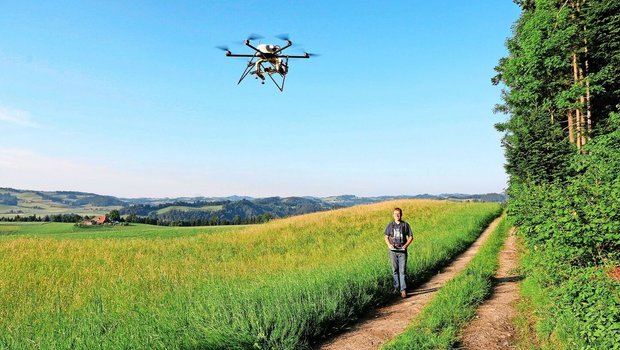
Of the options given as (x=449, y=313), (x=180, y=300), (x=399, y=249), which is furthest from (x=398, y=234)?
(x=180, y=300)

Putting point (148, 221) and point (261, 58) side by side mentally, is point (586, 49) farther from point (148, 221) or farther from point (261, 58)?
point (148, 221)

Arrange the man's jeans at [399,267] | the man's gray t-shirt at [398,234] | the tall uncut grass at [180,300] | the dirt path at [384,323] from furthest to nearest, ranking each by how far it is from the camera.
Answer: the man's gray t-shirt at [398,234] → the man's jeans at [399,267] → the dirt path at [384,323] → the tall uncut grass at [180,300]

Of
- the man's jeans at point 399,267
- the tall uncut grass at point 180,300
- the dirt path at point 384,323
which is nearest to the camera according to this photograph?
the tall uncut grass at point 180,300

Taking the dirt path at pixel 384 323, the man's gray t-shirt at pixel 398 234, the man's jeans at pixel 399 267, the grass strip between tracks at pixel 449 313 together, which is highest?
the man's gray t-shirt at pixel 398 234

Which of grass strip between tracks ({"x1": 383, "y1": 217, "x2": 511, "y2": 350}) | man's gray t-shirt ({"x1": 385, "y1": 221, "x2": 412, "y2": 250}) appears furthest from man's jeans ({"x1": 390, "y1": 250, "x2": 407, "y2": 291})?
grass strip between tracks ({"x1": 383, "y1": 217, "x2": 511, "y2": 350})

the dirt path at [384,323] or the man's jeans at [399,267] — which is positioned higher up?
the man's jeans at [399,267]

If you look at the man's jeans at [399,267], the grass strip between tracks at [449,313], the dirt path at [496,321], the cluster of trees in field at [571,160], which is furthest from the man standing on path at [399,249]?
the cluster of trees in field at [571,160]

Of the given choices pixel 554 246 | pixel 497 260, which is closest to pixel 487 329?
pixel 554 246

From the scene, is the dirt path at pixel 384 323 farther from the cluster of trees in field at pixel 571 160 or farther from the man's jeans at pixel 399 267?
the cluster of trees in field at pixel 571 160

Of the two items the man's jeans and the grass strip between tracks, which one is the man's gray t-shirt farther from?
the grass strip between tracks
